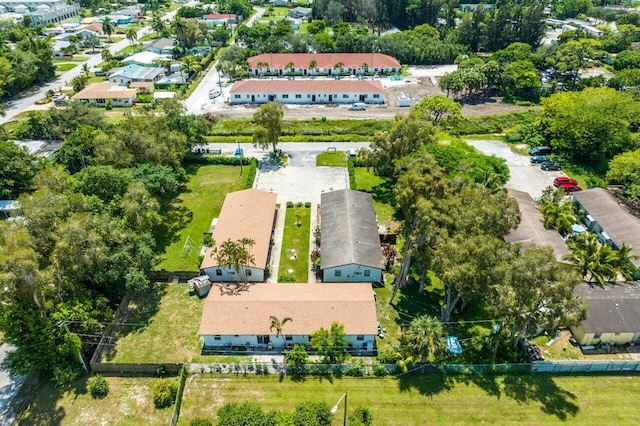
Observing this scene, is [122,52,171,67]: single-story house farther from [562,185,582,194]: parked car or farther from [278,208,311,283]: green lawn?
[562,185,582,194]: parked car

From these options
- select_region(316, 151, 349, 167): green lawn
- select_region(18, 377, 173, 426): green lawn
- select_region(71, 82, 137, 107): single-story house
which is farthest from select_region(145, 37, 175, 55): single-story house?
select_region(18, 377, 173, 426): green lawn

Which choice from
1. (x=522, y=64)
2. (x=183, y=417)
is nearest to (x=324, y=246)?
(x=183, y=417)

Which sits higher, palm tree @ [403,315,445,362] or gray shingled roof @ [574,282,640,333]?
palm tree @ [403,315,445,362]

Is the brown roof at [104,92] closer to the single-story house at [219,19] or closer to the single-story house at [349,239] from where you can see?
the single-story house at [349,239]

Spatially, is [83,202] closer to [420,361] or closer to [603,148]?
[420,361]

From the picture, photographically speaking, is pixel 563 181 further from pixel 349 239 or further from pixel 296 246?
pixel 296 246

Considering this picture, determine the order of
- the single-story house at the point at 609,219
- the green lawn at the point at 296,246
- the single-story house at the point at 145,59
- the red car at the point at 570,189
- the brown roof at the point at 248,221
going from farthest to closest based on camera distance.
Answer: the single-story house at the point at 145,59 < the red car at the point at 570,189 < the single-story house at the point at 609,219 < the green lawn at the point at 296,246 < the brown roof at the point at 248,221

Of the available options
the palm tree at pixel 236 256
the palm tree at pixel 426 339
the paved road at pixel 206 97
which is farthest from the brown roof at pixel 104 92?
the palm tree at pixel 426 339
